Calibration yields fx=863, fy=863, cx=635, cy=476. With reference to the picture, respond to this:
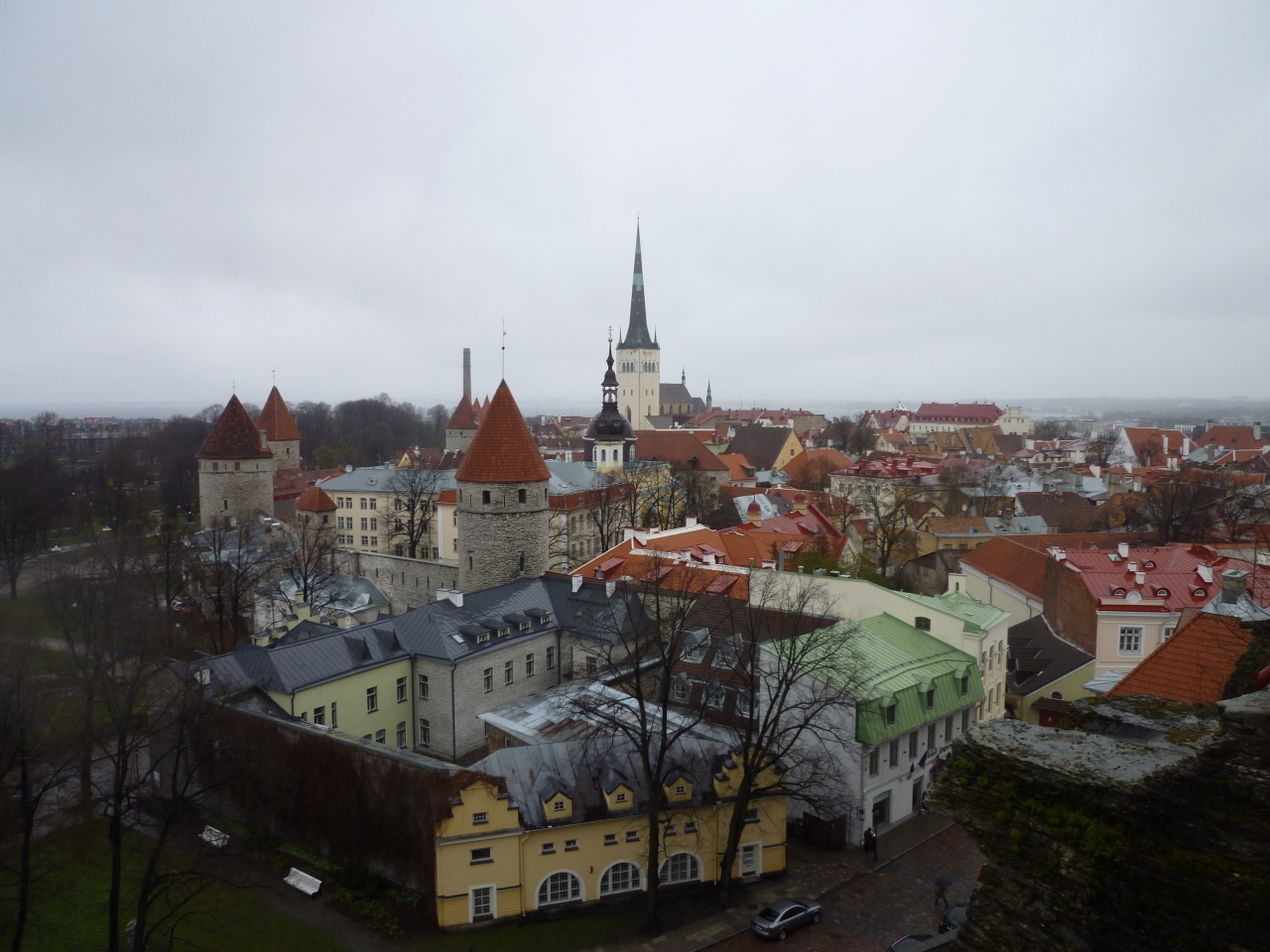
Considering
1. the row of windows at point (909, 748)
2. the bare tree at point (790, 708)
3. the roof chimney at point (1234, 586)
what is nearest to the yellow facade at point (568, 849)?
the bare tree at point (790, 708)

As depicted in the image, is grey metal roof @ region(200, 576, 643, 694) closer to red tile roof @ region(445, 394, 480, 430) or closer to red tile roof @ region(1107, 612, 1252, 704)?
red tile roof @ region(1107, 612, 1252, 704)

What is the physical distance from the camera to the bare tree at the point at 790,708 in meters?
15.9

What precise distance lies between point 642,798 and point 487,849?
3010 mm

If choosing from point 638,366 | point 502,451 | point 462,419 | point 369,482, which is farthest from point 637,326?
point 502,451

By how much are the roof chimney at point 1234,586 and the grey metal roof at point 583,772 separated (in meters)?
12.4

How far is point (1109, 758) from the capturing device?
542cm

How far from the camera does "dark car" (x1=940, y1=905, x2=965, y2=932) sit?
13.7 m

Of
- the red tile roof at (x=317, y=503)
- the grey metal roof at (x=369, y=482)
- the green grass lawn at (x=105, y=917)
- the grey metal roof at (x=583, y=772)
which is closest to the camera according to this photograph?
the green grass lawn at (x=105, y=917)

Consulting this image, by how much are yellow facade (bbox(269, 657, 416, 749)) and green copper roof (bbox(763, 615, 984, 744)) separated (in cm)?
1048

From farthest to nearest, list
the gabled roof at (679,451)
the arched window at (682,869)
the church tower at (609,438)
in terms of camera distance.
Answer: the gabled roof at (679,451), the church tower at (609,438), the arched window at (682,869)

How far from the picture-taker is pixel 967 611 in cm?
2280

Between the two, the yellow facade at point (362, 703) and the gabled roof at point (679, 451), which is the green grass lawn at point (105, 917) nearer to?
the yellow facade at point (362, 703)

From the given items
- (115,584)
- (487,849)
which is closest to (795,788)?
(487,849)

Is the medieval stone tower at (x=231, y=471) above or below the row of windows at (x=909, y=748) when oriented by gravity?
above
